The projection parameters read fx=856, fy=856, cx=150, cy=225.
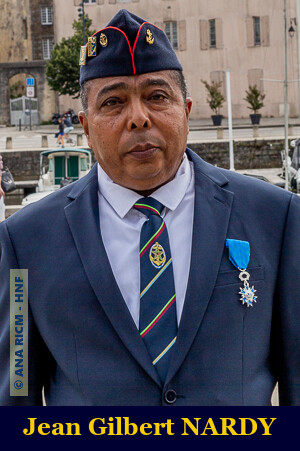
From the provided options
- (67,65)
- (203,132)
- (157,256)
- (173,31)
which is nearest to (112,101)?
(157,256)

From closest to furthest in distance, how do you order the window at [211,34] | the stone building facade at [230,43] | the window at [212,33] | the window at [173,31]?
the stone building facade at [230,43], the window at [211,34], the window at [212,33], the window at [173,31]

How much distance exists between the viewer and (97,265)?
2090 millimetres

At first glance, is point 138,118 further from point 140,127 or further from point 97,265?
point 97,265

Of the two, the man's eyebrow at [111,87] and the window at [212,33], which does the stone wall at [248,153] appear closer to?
the window at [212,33]

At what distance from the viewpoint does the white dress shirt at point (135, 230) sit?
6.91ft

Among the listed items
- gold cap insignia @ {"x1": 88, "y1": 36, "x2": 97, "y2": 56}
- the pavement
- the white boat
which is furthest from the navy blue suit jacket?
the pavement

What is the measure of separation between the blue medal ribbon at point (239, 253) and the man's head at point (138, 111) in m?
0.24

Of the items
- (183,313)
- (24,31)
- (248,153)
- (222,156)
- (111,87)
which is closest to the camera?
(183,313)

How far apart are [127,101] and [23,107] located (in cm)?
4261

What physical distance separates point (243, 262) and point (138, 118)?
1.42 feet

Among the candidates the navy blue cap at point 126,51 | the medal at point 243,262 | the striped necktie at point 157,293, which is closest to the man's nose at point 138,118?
the navy blue cap at point 126,51

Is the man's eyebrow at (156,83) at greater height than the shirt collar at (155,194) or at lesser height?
greater

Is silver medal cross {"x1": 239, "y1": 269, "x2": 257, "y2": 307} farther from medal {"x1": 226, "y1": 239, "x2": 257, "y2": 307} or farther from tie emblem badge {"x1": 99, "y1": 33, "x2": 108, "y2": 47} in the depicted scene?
tie emblem badge {"x1": 99, "y1": 33, "x2": 108, "y2": 47}

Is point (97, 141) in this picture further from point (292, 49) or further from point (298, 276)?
point (292, 49)
